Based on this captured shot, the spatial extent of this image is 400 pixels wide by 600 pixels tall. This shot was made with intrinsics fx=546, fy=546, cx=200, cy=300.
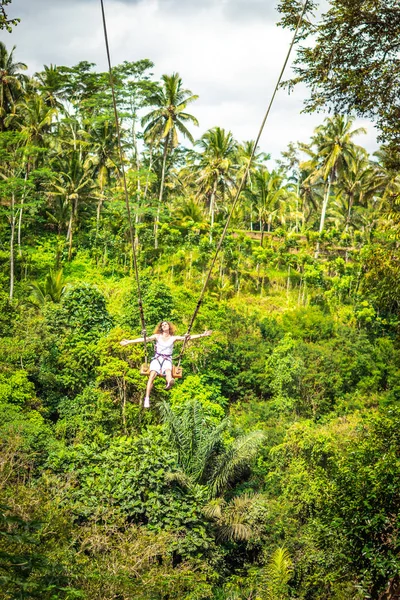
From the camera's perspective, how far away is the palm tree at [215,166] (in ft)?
92.5

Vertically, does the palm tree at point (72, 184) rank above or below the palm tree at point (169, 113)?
below

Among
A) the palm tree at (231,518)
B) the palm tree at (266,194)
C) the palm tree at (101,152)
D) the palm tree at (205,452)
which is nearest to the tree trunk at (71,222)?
the palm tree at (101,152)

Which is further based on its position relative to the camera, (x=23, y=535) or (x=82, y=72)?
(x=82, y=72)

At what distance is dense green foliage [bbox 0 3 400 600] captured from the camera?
26.3ft

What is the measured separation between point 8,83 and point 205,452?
24521 millimetres

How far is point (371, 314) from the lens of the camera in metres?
21.9

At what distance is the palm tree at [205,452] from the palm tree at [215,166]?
15.7 meters

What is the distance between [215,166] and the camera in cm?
2820

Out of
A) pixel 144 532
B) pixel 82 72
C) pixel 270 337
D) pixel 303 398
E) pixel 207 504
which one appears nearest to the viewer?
pixel 144 532

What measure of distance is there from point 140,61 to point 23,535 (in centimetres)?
2623

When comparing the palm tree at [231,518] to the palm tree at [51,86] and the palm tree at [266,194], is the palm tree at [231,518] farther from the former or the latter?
the palm tree at [51,86]

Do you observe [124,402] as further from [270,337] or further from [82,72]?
[82,72]

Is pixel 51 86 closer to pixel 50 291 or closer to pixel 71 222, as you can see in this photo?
pixel 71 222

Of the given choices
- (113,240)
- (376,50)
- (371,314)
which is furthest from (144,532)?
(113,240)
